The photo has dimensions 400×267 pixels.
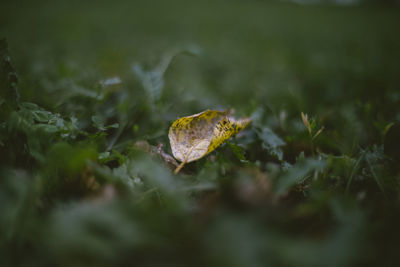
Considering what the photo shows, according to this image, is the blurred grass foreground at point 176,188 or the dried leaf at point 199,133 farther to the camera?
the dried leaf at point 199,133

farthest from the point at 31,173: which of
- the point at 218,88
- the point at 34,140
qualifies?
the point at 218,88

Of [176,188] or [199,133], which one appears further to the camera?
[199,133]

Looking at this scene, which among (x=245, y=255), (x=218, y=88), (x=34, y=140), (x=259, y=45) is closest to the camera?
(x=245, y=255)

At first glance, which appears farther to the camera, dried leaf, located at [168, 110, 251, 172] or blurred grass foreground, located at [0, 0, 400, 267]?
dried leaf, located at [168, 110, 251, 172]

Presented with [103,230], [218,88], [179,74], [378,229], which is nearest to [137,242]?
[103,230]

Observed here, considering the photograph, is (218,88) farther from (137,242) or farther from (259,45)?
(259,45)

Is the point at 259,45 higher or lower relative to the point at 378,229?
lower

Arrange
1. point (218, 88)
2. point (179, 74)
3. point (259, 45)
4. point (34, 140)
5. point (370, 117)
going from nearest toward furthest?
point (34, 140)
point (370, 117)
point (218, 88)
point (179, 74)
point (259, 45)

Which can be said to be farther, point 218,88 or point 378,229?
point 218,88
